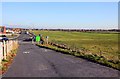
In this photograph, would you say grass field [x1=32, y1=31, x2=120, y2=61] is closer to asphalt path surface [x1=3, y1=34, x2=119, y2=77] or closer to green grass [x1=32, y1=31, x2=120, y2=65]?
green grass [x1=32, y1=31, x2=120, y2=65]

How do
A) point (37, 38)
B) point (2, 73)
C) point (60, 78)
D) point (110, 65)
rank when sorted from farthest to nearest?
point (37, 38), point (110, 65), point (2, 73), point (60, 78)

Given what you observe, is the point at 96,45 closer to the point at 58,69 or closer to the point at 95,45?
the point at 95,45

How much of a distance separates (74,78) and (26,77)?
2.26 meters

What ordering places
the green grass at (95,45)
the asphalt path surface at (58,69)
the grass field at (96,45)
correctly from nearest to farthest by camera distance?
the asphalt path surface at (58,69) → the green grass at (95,45) → the grass field at (96,45)

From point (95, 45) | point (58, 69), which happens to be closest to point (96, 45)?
point (95, 45)

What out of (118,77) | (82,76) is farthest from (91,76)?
(118,77)

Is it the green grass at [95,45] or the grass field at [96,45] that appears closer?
the green grass at [95,45]

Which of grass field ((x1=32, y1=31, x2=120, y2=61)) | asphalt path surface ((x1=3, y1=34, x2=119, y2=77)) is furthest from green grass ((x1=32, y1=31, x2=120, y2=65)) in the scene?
asphalt path surface ((x1=3, y1=34, x2=119, y2=77))

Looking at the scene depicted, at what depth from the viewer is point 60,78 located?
1266cm

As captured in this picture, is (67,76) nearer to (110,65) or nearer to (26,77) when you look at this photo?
(26,77)

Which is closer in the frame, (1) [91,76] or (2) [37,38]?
(1) [91,76]

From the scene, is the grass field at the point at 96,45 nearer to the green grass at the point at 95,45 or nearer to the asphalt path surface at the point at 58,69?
the green grass at the point at 95,45

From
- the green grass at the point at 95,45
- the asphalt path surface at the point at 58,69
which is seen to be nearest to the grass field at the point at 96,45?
the green grass at the point at 95,45

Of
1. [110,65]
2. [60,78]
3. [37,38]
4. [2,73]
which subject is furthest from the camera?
[37,38]
